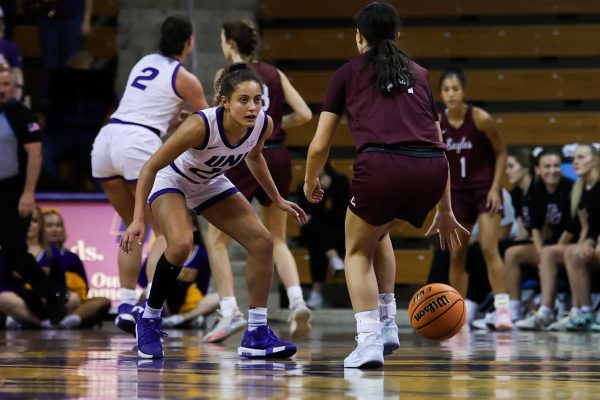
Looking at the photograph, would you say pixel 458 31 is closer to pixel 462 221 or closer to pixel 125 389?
pixel 462 221

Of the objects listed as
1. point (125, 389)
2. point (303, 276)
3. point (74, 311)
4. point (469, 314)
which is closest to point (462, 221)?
point (469, 314)

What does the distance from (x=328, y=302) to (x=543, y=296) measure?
239 cm

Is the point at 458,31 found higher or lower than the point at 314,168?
higher

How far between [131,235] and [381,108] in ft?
4.18

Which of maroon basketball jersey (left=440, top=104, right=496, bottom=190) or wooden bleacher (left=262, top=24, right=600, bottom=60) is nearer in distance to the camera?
maroon basketball jersey (left=440, top=104, right=496, bottom=190)

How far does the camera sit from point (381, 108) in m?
5.23

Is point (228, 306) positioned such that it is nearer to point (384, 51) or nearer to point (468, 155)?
point (384, 51)

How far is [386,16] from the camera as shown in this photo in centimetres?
528

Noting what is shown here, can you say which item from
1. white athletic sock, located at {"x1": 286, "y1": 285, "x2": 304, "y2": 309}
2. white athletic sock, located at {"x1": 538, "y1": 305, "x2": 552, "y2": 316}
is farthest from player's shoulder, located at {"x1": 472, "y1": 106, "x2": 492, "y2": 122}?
white athletic sock, located at {"x1": 286, "y1": 285, "x2": 304, "y2": 309}

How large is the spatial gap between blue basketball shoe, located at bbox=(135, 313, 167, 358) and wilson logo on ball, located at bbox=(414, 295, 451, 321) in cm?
138

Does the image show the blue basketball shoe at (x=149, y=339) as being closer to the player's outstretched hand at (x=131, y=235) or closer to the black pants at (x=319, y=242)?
the player's outstretched hand at (x=131, y=235)

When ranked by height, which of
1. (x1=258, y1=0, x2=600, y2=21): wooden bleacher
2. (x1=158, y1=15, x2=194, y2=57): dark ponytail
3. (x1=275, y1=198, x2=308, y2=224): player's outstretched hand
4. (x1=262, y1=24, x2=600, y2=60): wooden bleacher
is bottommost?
(x1=275, y1=198, x2=308, y2=224): player's outstretched hand

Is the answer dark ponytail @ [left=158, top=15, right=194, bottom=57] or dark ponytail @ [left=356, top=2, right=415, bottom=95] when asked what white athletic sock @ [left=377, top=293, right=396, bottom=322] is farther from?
dark ponytail @ [left=158, top=15, right=194, bottom=57]

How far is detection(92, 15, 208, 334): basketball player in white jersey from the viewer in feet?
23.9
